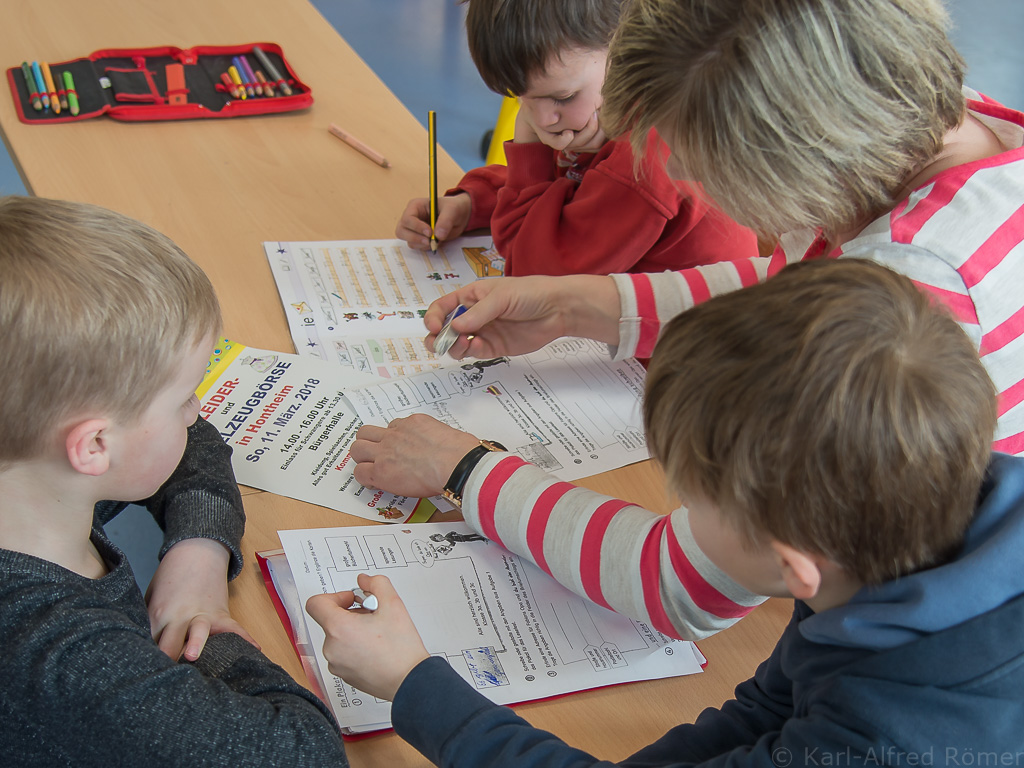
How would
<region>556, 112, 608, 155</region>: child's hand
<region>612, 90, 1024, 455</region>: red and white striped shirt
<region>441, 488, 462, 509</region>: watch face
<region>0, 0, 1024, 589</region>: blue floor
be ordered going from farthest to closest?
<region>0, 0, 1024, 589</region>: blue floor → <region>556, 112, 608, 155</region>: child's hand → <region>441, 488, 462, 509</region>: watch face → <region>612, 90, 1024, 455</region>: red and white striped shirt

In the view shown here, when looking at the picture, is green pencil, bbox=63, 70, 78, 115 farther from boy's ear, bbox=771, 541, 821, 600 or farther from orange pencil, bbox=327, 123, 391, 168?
boy's ear, bbox=771, 541, 821, 600

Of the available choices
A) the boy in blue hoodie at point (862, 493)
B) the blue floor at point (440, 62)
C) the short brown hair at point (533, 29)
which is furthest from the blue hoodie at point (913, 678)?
the blue floor at point (440, 62)

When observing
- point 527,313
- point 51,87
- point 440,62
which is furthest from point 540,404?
point 440,62

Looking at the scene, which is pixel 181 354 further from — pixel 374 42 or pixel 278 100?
pixel 374 42

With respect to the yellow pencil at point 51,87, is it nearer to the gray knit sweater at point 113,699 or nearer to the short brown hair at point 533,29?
the short brown hair at point 533,29

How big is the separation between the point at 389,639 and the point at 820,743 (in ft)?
1.04

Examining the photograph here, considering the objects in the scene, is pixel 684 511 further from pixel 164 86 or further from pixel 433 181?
pixel 164 86

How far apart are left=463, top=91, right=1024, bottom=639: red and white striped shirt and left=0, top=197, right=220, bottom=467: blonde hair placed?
32 cm

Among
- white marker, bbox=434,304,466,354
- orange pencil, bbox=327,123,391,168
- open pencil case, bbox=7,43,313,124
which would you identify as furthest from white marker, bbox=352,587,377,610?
open pencil case, bbox=7,43,313,124

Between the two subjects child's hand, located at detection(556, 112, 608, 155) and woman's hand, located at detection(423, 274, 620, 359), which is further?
child's hand, located at detection(556, 112, 608, 155)

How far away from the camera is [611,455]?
0.96 metres

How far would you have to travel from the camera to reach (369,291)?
1.18 m

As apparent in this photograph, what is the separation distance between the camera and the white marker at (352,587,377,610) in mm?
695

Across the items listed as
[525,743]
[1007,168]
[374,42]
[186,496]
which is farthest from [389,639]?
[374,42]
